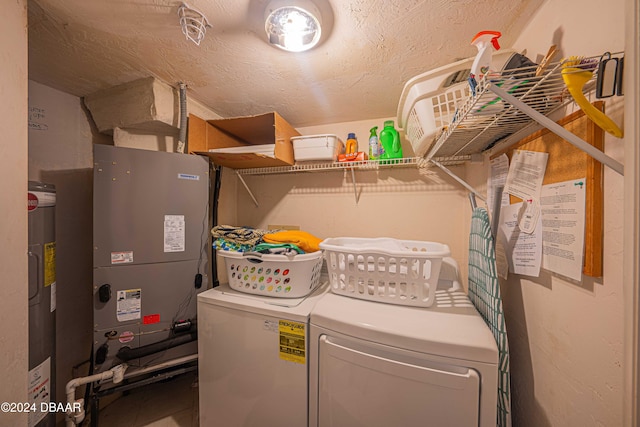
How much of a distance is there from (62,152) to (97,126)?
0.85 feet

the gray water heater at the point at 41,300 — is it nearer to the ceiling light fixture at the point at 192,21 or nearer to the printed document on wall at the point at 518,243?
the ceiling light fixture at the point at 192,21

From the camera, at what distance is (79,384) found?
3.40 ft

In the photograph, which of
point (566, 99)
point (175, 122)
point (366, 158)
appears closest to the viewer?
point (566, 99)

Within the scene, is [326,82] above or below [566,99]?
above

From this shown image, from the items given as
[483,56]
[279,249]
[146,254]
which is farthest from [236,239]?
[483,56]

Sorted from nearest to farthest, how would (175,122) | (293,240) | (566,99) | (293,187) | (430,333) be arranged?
(566,99)
(430,333)
(293,240)
(175,122)
(293,187)

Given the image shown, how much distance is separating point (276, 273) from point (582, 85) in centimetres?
118

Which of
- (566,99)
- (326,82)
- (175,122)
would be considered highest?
(326,82)

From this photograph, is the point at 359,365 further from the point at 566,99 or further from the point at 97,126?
the point at 97,126

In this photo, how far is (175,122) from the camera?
1371mm

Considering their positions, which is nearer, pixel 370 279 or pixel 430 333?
pixel 430 333

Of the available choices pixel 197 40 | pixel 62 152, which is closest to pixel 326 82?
pixel 197 40

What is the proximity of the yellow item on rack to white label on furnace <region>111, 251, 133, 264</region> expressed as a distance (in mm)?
1809

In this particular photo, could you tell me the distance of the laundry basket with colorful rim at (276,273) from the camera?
106 cm
